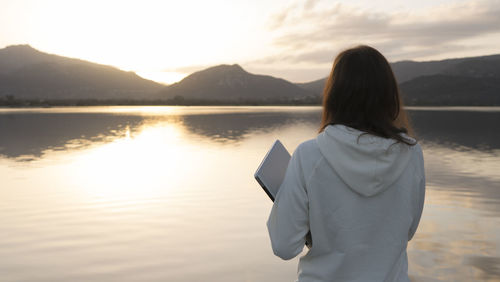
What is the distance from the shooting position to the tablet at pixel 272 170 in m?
1.84

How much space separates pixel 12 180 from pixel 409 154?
11.1 meters

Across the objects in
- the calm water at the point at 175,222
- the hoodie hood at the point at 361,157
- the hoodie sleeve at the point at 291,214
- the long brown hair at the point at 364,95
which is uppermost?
the long brown hair at the point at 364,95

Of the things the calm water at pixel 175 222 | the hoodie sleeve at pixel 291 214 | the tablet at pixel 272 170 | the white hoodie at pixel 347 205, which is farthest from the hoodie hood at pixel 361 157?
the calm water at pixel 175 222

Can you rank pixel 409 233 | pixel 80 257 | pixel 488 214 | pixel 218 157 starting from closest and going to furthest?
1. pixel 409 233
2. pixel 80 257
3. pixel 488 214
4. pixel 218 157

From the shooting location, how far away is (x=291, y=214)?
5.48 feet

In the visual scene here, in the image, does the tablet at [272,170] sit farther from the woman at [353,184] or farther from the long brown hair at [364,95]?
the long brown hair at [364,95]

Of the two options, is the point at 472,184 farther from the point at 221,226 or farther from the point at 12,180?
the point at 12,180

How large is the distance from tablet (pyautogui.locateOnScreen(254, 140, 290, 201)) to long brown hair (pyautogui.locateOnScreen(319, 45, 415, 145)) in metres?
0.26

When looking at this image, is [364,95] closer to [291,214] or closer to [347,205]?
[347,205]

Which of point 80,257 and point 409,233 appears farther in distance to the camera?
point 80,257

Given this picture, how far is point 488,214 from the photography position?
25.0 ft

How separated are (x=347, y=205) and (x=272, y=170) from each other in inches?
13.9

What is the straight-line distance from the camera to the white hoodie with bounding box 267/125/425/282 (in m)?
1.66

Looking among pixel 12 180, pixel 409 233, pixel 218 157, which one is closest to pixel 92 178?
pixel 12 180
